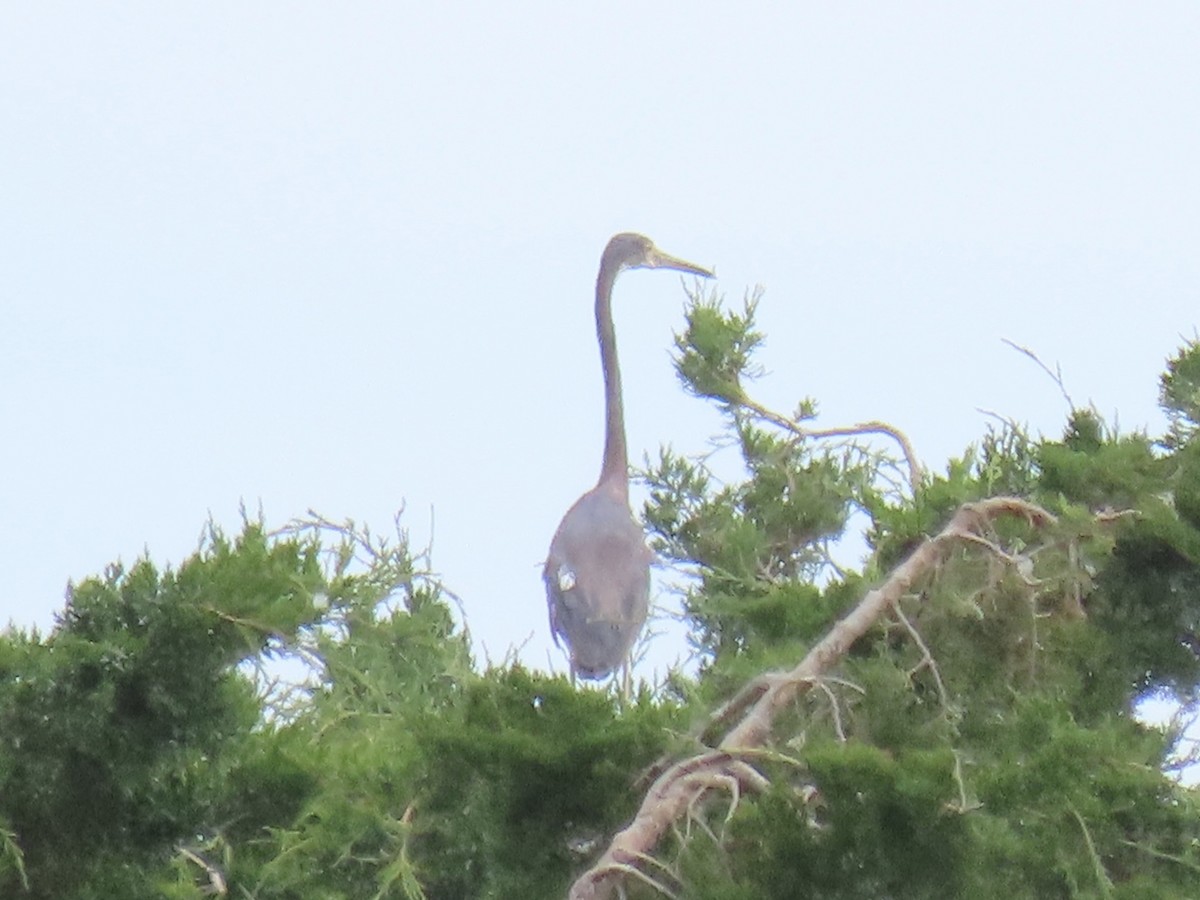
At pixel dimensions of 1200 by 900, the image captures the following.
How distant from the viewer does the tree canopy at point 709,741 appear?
257 centimetres

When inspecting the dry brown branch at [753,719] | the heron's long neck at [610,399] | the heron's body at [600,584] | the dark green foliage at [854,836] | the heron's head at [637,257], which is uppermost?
the heron's head at [637,257]

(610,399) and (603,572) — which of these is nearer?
(603,572)

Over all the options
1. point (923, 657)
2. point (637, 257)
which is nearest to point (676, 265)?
point (637, 257)

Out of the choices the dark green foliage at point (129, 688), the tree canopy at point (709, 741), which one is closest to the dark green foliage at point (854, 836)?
the tree canopy at point (709, 741)

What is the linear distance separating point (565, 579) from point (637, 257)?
1.38 meters

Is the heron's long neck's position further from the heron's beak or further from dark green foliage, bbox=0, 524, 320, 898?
dark green foliage, bbox=0, 524, 320, 898

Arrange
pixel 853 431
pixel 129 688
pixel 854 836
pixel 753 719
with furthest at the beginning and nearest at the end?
A: pixel 853 431, pixel 129 688, pixel 753 719, pixel 854 836

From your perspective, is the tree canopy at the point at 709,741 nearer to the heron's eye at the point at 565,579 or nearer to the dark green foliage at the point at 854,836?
the dark green foliage at the point at 854,836

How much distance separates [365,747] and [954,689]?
1141 mm

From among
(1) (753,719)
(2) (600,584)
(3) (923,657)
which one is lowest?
(1) (753,719)

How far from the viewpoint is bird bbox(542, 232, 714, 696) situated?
6.15 metres

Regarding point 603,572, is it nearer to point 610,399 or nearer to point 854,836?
point 610,399

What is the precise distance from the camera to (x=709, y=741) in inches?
118

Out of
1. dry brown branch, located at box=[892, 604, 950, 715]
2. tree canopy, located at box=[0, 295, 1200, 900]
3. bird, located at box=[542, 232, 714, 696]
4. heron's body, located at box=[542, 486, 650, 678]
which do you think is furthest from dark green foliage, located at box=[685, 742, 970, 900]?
heron's body, located at box=[542, 486, 650, 678]
